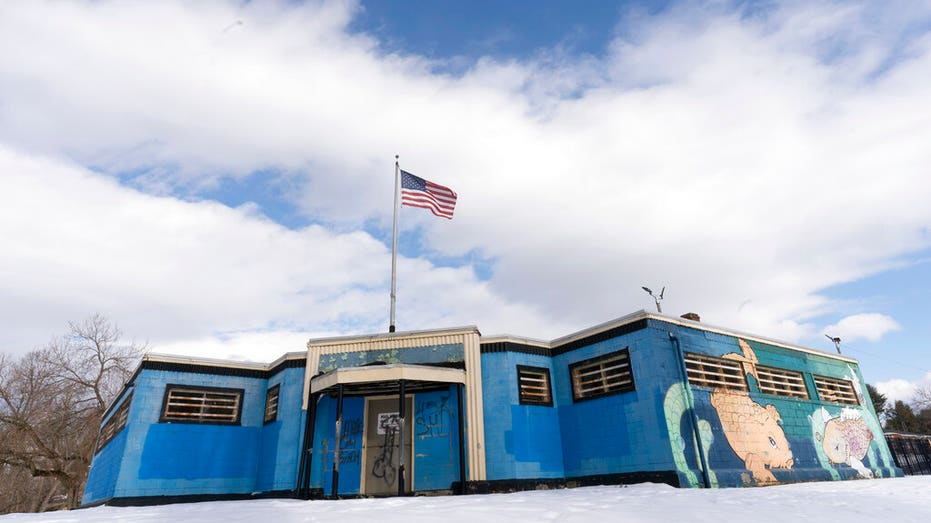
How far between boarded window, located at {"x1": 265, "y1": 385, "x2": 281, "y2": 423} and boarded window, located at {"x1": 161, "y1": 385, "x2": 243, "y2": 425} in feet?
2.95

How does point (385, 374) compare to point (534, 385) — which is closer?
point (385, 374)

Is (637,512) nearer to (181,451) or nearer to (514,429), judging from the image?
(514,429)

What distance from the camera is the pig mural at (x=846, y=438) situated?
17375 millimetres

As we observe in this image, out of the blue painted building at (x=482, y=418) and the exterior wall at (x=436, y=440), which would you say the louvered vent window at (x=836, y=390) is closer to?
the blue painted building at (x=482, y=418)

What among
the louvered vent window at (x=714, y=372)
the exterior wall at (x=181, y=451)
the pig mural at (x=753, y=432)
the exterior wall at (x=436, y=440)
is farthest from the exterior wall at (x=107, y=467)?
the pig mural at (x=753, y=432)

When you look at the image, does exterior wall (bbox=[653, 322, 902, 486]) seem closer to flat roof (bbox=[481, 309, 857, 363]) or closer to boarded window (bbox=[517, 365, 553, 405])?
flat roof (bbox=[481, 309, 857, 363])

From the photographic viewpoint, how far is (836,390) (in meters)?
19.2

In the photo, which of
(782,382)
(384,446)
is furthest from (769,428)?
(384,446)

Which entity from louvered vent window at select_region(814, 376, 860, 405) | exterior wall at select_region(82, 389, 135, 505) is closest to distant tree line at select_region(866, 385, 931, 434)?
louvered vent window at select_region(814, 376, 860, 405)

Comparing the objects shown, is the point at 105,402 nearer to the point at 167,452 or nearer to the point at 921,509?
the point at 167,452

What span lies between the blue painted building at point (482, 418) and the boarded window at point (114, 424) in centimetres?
61

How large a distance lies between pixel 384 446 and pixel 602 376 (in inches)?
276

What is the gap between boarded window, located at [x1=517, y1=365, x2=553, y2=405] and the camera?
15.9 meters

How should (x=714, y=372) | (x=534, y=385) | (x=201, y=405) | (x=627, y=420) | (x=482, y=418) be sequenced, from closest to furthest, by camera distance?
(x=627, y=420), (x=482, y=418), (x=714, y=372), (x=534, y=385), (x=201, y=405)
